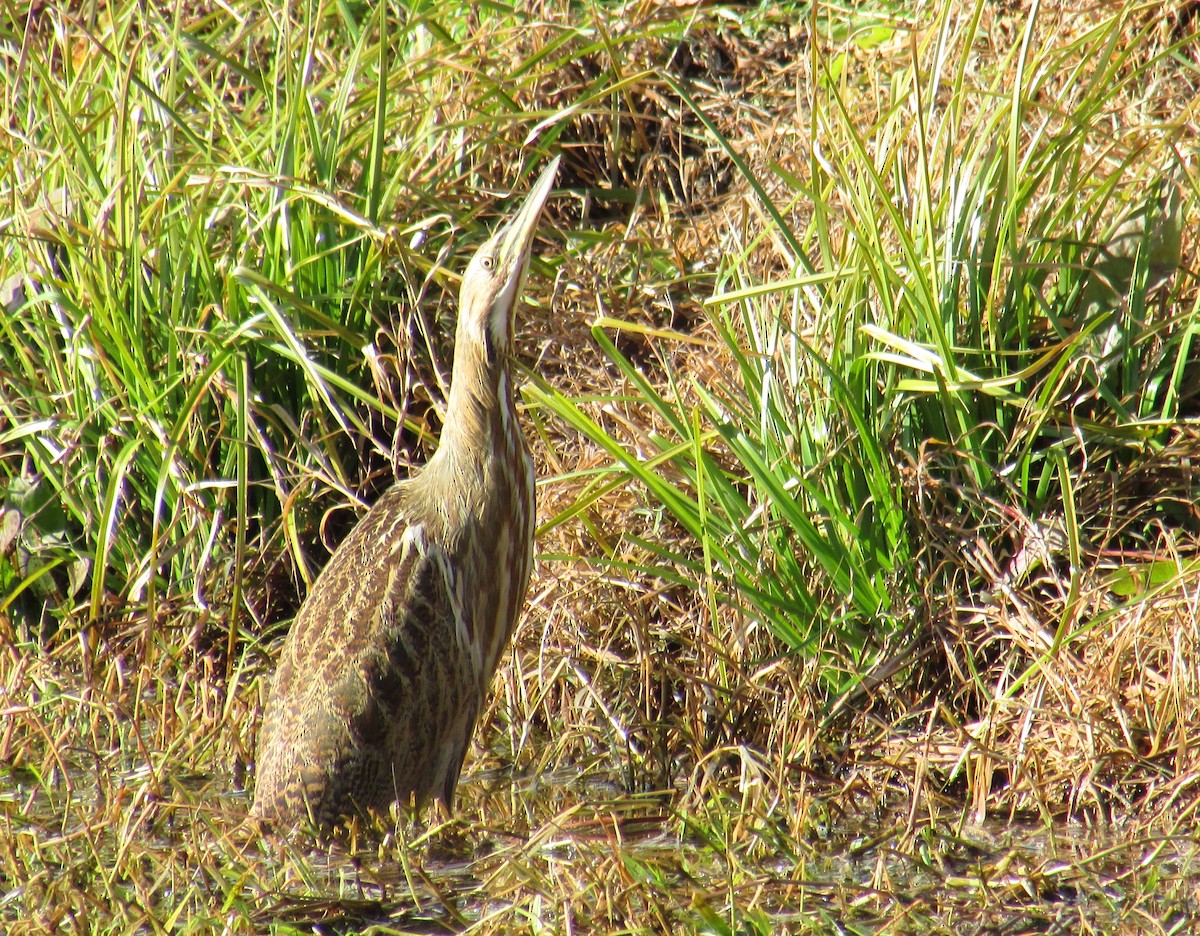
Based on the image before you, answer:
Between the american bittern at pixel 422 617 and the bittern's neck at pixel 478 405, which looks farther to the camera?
the bittern's neck at pixel 478 405

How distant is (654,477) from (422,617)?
0.59 metres

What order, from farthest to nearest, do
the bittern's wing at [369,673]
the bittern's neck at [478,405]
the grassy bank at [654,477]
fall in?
the bittern's neck at [478,405] < the bittern's wing at [369,673] < the grassy bank at [654,477]

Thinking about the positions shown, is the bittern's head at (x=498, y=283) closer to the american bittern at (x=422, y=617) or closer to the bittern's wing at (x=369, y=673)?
the american bittern at (x=422, y=617)

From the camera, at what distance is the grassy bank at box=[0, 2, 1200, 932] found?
2.90 meters

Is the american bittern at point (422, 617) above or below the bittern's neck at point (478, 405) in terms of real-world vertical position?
below

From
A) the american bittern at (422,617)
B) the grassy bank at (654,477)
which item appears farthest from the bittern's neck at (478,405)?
the grassy bank at (654,477)

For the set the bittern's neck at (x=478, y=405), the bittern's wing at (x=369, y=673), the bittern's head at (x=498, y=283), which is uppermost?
the bittern's head at (x=498, y=283)

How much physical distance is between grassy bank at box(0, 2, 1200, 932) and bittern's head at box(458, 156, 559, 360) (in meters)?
0.23

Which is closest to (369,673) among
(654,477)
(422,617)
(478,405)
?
(422,617)

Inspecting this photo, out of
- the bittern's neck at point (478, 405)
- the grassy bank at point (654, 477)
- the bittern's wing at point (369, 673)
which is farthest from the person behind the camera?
the bittern's neck at point (478, 405)

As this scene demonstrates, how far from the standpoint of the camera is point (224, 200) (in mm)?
4086

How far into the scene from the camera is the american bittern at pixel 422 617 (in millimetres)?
3131

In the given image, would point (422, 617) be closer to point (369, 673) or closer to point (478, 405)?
point (369, 673)

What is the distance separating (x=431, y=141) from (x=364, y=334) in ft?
2.30
